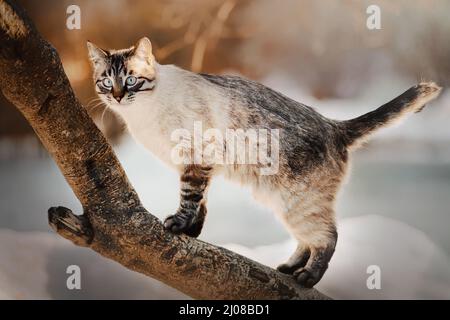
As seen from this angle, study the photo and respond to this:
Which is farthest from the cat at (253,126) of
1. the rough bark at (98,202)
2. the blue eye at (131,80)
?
the rough bark at (98,202)

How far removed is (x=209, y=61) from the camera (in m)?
2.51

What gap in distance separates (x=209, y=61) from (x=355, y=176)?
0.91 m

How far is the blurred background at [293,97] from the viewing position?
2490 mm

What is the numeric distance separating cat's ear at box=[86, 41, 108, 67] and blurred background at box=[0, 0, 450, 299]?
25cm

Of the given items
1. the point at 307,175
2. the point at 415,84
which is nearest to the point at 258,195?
the point at 307,175

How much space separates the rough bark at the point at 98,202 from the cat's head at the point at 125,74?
0.36 meters

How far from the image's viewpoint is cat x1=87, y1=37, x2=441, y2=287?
7.17ft

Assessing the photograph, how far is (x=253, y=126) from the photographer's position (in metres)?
2.28

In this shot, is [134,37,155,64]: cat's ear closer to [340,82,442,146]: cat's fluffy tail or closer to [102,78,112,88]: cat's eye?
[102,78,112,88]: cat's eye

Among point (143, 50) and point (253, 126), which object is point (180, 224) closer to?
point (253, 126)

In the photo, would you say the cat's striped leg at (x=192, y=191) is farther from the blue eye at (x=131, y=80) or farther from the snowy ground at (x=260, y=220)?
the blue eye at (x=131, y=80)

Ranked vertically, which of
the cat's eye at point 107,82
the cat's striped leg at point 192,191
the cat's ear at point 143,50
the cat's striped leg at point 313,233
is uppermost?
the cat's ear at point 143,50
